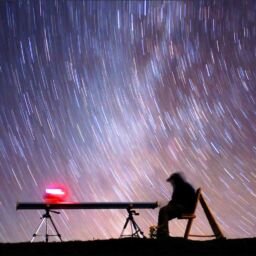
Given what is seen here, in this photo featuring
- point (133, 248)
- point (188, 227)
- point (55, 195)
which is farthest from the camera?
point (55, 195)

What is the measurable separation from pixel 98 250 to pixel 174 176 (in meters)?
3.48

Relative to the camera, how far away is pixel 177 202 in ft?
26.1

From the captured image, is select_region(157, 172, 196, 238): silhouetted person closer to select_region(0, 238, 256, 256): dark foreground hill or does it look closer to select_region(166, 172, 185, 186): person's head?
select_region(166, 172, 185, 186): person's head

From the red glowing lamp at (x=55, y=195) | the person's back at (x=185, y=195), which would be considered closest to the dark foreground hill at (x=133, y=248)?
the person's back at (x=185, y=195)

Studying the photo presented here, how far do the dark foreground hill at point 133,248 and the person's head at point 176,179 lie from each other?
2.73m

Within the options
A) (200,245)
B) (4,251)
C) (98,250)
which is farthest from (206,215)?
(4,251)

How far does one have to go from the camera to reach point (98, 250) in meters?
5.04

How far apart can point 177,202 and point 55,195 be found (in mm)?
3013

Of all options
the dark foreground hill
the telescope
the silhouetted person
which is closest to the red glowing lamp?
the telescope

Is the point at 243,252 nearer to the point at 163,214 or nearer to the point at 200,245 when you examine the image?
the point at 200,245

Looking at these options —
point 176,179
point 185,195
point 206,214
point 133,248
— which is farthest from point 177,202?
point 133,248

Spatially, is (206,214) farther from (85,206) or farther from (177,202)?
(85,206)

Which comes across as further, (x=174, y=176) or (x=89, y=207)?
(x=89, y=207)

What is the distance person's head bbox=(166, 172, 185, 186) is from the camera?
8.12 m
